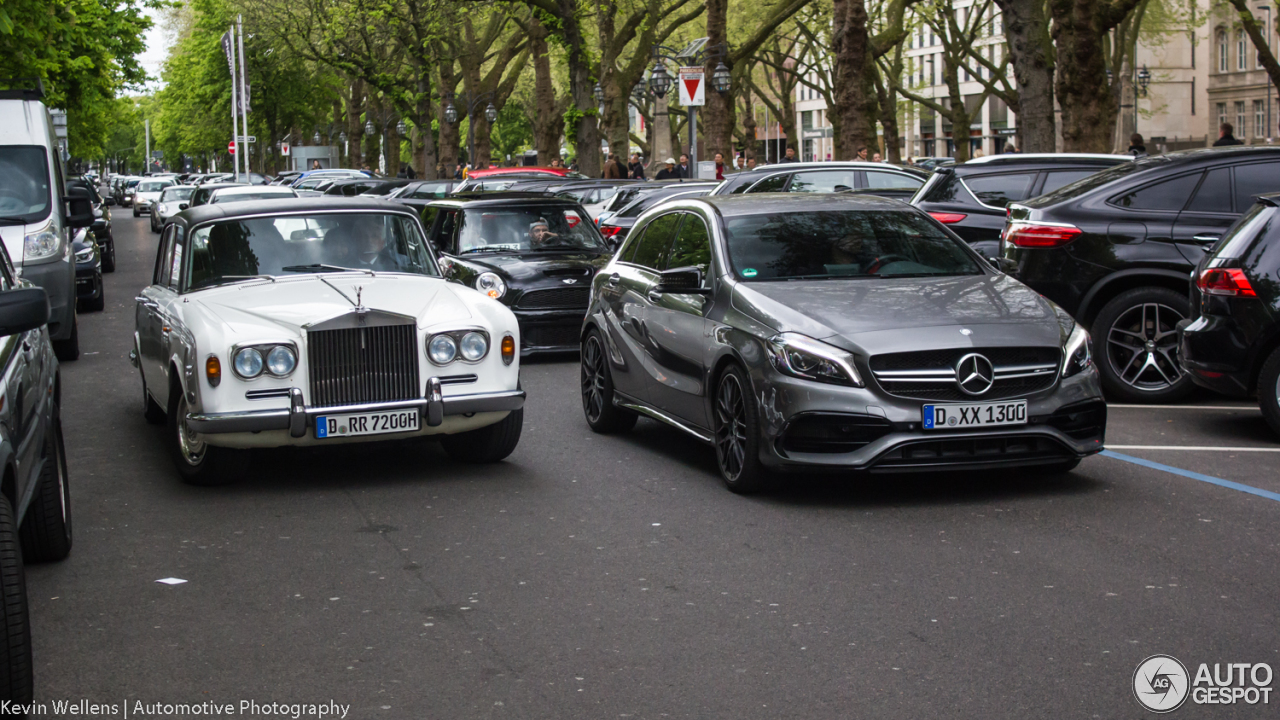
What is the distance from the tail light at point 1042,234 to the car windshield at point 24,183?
31.8 ft

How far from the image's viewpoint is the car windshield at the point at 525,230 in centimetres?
1519

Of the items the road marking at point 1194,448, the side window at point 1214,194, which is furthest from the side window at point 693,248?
the side window at point 1214,194

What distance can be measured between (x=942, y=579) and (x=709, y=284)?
2.91m

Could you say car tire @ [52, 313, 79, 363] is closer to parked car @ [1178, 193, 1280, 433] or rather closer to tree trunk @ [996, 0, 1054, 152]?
parked car @ [1178, 193, 1280, 433]

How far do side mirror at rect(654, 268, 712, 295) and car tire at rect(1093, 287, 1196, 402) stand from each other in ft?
13.2

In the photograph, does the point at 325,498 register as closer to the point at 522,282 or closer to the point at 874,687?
the point at 874,687

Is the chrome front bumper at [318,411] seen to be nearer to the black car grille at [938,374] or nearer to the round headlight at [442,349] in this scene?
the round headlight at [442,349]

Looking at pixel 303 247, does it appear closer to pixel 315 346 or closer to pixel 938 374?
pixel 315 346

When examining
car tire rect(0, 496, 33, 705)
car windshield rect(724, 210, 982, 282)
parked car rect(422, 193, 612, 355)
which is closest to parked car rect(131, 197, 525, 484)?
car windshield rect(724, 210, 982, 282)

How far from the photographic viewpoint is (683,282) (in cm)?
838

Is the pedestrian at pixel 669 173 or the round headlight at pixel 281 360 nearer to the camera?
the round headlight at pixel 281 360

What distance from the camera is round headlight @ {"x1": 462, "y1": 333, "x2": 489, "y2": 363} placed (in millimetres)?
8188

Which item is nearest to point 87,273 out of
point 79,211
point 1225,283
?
point 79,211

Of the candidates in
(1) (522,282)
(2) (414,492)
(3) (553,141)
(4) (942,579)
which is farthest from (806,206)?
(3) (553,141)
